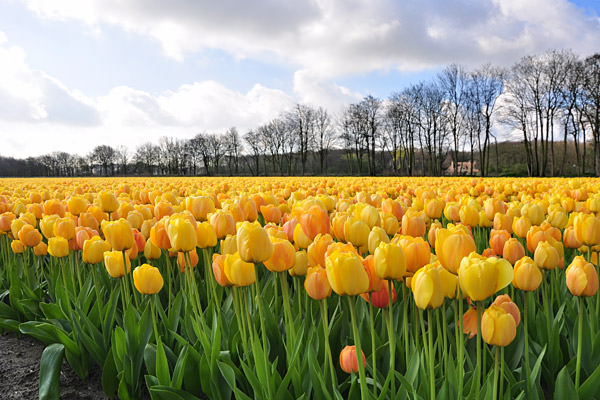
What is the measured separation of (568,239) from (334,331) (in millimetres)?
1486

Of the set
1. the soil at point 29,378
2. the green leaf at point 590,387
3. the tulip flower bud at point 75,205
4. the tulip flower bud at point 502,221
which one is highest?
the tulip flower bud at point 75,205

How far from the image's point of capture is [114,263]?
7.64 feet

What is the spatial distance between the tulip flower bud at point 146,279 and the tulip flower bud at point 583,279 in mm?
1819

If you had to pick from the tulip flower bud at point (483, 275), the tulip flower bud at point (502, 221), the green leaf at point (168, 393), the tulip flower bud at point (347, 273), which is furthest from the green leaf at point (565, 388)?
the green leaf at point (168, 393)

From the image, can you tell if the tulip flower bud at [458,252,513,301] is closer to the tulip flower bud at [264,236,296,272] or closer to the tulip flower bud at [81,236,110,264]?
the tulip flower bud at [264,236,296,272]

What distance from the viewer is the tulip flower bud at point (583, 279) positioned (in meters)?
1.56

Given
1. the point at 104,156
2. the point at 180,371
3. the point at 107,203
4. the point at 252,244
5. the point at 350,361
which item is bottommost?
the point at 180,371

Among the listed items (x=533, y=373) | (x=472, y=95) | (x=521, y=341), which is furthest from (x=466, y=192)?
(x=472, y=95)

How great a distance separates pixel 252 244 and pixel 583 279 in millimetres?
1260

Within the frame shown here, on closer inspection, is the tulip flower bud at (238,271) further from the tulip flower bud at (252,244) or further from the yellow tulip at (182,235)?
the yellow tulip at (182,235)

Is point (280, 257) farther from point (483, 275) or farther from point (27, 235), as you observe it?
point (27, 235)

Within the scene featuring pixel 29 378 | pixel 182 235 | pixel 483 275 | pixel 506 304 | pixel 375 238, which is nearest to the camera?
pixel 483 275

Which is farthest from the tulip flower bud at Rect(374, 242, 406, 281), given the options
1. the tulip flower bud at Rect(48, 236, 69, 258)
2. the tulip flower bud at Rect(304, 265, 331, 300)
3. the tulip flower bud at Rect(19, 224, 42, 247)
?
the tulip flower bud at Rect(19, 224, 42, 247)

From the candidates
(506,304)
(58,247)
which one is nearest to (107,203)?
(58,247)
